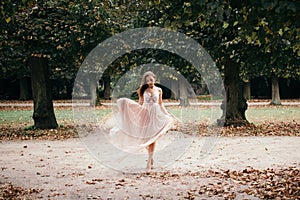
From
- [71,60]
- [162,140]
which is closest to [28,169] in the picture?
[162,140]

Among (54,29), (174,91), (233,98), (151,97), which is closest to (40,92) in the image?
(54,29)

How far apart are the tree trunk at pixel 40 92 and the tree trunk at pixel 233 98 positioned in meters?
7.56

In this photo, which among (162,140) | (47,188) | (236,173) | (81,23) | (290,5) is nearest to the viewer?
(290,5)

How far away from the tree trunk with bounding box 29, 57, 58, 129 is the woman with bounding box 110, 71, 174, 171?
9.22 metres

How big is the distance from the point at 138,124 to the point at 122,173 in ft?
3.68

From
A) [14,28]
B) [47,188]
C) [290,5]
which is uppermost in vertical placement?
[14,28]

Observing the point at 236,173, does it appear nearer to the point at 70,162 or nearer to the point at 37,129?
the point at 70,162

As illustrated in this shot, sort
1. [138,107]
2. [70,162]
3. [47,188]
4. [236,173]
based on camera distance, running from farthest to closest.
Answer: [70,162], [138,107], [236,173], [47,188]

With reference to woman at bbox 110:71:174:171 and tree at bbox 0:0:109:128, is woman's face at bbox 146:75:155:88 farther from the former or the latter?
tree at bbox 0:0:109:128

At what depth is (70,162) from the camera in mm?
11102

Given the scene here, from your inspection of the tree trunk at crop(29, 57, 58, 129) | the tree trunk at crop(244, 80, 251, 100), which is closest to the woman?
the tree trunk at crop(29, 57, 58, 129)

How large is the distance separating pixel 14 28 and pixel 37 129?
444 centimetres

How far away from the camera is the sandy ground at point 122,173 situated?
7.83m

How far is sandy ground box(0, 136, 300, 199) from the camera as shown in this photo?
7.83m
